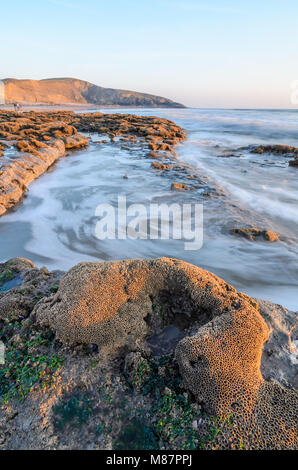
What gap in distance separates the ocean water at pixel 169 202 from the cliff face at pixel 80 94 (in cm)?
11224

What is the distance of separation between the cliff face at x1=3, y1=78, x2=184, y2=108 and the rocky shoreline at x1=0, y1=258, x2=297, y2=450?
12037 cm

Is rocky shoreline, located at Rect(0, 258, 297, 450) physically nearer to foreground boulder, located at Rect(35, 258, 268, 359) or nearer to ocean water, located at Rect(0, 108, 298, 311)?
foreground boulder, located at Rect(35, 258, 268, 359)

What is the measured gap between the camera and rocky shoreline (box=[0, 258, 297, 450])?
1.69 metres

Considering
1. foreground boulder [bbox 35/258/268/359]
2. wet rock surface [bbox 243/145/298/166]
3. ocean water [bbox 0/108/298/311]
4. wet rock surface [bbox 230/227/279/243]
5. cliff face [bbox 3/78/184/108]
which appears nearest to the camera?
foreground boulder [bbox 35/258/268/359]

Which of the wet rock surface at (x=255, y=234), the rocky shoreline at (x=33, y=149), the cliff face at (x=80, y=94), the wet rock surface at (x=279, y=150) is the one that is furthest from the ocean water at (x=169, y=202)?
the cliff face at (x=80, y=94)

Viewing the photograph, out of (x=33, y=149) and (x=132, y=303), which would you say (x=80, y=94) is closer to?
(x=33, y=149)

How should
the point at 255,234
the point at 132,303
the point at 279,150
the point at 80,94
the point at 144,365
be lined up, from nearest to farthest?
the point at 144,365 < the point at 132,303 < the point at 255,234 < the point at 279,150 < the point at 80,94

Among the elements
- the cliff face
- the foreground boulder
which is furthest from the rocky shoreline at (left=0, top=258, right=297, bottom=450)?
the cliff face

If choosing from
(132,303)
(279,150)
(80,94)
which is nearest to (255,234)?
(132,303)

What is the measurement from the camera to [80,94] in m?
138

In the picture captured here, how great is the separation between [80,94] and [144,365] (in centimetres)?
15848

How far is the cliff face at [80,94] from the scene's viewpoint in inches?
4389

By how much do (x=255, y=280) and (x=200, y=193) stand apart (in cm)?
448

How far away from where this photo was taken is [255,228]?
6051 millimetres
